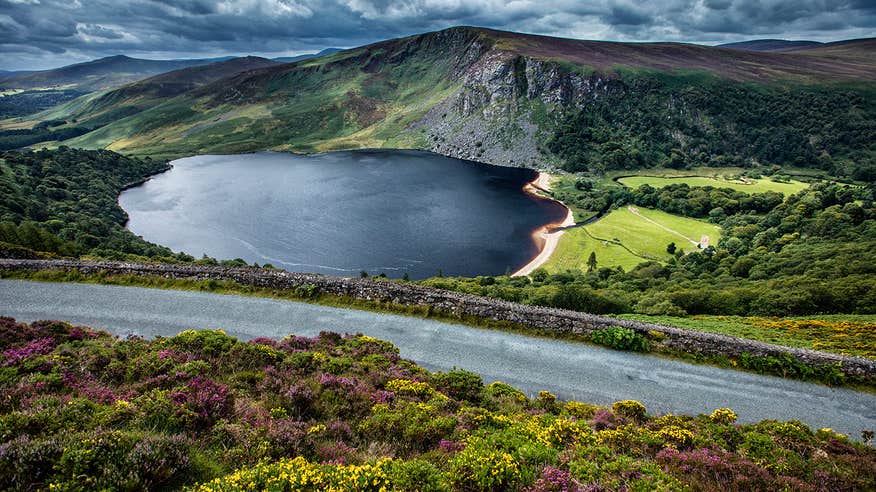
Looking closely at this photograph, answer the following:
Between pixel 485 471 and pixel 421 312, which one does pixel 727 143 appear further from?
pixel 485 471

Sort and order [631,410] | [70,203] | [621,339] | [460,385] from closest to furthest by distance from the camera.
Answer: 1. [631,410]
2. [460,385]
3. [621,339]
4. [70,203]

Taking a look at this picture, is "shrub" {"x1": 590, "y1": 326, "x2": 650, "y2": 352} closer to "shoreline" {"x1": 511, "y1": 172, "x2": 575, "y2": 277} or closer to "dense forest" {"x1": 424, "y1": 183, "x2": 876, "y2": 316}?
"dense forest" {"x1": 424, "y1": 183, "x2": 876, "y2": 316}

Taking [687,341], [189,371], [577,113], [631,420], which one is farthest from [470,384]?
[577,113]

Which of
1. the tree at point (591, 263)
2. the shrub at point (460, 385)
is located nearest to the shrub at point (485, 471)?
the shrub at point (460, 385)

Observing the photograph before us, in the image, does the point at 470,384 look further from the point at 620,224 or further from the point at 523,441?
the point at 620,224

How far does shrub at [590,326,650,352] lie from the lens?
1864 cm

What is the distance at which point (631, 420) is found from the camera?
43.0 ft

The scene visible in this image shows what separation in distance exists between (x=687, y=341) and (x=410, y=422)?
47.1 ft

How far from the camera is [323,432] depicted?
1002 cm

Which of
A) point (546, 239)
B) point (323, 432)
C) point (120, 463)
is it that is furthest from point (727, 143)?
point (120, 463)

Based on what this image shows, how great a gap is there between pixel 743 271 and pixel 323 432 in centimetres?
6700

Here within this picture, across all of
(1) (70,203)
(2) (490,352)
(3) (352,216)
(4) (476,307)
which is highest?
(4) (476,307)

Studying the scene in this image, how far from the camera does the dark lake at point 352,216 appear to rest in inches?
3238

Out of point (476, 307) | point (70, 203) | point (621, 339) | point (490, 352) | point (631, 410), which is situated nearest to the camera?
point (631, 410)
